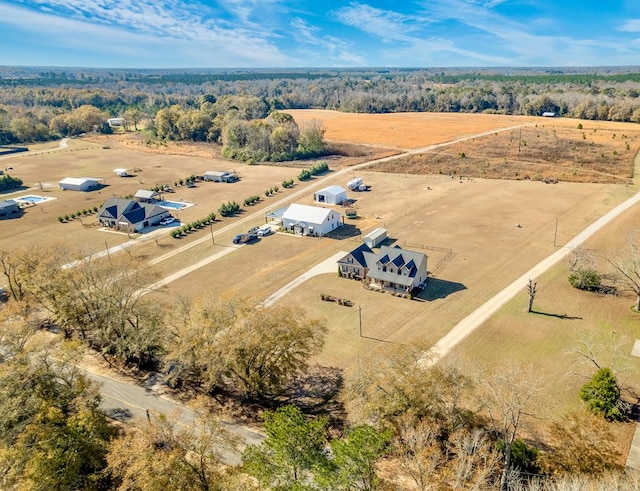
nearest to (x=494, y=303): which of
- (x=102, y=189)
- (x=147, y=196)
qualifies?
(x=147, y=196)

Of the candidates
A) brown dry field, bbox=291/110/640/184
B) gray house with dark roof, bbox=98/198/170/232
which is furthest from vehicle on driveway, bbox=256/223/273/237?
brown dry field, bbox=291/110/640/184

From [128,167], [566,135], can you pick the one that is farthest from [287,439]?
[566,135]

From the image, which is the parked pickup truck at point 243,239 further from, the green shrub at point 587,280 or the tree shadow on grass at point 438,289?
the green shrub at point 587,280

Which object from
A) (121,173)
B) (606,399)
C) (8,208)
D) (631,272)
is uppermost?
(631,272)

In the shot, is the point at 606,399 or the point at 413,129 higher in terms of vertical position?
the point at 413,129

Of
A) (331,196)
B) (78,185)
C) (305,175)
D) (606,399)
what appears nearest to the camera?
(606,399)

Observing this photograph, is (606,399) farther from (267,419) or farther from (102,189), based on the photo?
→ (102,189)
